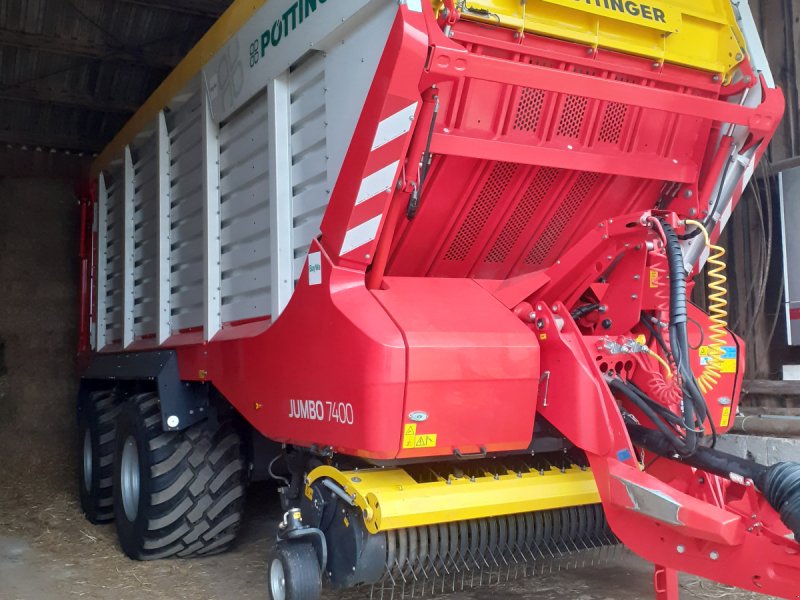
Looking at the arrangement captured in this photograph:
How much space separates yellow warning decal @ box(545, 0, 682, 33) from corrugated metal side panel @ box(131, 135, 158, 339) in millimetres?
2949

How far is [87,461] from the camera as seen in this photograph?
19.4 feet

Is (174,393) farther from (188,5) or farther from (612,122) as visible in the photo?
(188,5)

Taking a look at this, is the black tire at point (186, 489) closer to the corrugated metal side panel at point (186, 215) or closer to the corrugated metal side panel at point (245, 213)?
the corrugated metal side panel at point (186, 215)

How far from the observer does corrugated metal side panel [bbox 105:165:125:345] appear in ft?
19.3

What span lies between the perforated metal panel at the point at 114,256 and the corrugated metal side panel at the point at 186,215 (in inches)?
54.7

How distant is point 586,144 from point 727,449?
2.16m

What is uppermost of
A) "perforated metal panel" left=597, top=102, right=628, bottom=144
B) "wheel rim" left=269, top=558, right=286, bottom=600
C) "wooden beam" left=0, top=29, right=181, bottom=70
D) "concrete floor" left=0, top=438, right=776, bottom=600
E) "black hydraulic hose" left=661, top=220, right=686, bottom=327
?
"wooden beam" left=0, top=29, right=181, bottom=70

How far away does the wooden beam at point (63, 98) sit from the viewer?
745 cm

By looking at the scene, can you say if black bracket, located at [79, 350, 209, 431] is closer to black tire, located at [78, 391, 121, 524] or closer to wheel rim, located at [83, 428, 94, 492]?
black tire, located at [78, 391, 121, 524]

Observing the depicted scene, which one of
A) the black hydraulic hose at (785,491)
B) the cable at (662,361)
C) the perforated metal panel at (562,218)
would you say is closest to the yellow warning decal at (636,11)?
the perforated metal panel at (562,218)

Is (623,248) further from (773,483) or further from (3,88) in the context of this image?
(3,88)

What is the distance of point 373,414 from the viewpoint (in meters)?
2.40

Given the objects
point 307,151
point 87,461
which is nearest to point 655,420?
point 307,151

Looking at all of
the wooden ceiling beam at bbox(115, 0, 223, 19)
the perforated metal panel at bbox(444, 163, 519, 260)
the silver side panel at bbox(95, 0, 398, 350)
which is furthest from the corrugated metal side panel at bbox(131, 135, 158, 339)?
the perforated metal panel at bbox(444, 163, 519, 260)
